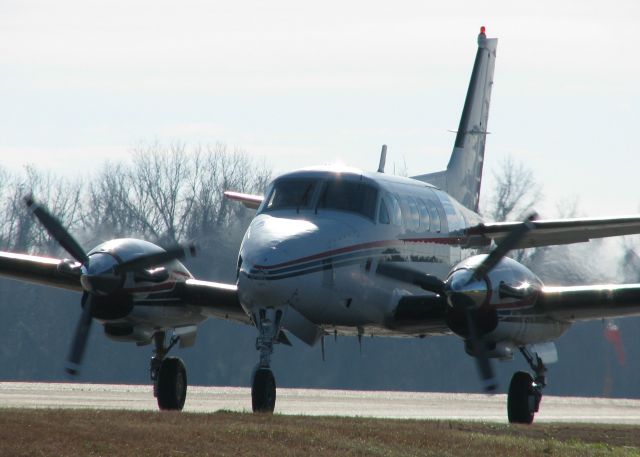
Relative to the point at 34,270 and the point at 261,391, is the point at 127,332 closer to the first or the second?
the point at 34,270

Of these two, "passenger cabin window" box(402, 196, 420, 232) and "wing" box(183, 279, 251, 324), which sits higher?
"passenger cabin window" box(402, 196, 420, 232)

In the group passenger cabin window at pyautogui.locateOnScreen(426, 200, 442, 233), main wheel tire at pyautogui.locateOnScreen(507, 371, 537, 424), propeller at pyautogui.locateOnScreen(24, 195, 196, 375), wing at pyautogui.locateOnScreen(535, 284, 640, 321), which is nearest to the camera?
propeller at pyautogui.locateOnScreen(24, 195, 196, 375)

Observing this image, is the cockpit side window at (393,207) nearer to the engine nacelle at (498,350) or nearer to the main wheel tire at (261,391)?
the engine nacelle at (498,350)

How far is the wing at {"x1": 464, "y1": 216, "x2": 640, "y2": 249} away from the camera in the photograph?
22.6 metres

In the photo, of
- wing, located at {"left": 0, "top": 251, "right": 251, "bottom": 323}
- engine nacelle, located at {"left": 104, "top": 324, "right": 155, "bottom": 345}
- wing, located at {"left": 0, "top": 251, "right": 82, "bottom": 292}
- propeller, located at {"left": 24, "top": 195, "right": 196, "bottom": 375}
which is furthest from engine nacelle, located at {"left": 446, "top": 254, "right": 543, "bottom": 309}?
wing, located at {"left": 0, "top": 251, "right": 82, "bottom": 292}

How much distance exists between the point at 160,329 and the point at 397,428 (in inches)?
254

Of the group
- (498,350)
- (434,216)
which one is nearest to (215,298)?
(434,216)

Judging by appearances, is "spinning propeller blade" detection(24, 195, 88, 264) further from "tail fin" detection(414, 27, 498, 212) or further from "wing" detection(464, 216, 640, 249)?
"tail fin" detection(414, 27, 498, 212)

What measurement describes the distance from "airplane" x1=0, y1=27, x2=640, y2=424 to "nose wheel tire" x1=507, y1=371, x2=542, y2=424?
19mm

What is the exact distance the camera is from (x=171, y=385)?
22844mm

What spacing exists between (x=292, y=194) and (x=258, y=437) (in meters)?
6.23

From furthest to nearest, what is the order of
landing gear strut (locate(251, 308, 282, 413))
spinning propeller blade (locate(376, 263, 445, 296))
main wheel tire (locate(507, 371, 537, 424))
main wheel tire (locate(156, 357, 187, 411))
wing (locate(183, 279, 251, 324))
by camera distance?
main wheel tire (locate(507, 371, 537, 424))
main wheel tire (locate(156, 357, 187, 411))
wing (locate(183, 279, 251, 324))
spinning propeller blade (locate(376, 263, 445, 296))
landing gear strut (locate(251, 308, 282, 413))

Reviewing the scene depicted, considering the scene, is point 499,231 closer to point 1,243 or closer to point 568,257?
point 568,257

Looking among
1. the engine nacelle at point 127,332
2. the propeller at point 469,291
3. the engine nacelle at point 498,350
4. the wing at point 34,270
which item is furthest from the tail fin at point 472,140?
the wing at point 34,270
